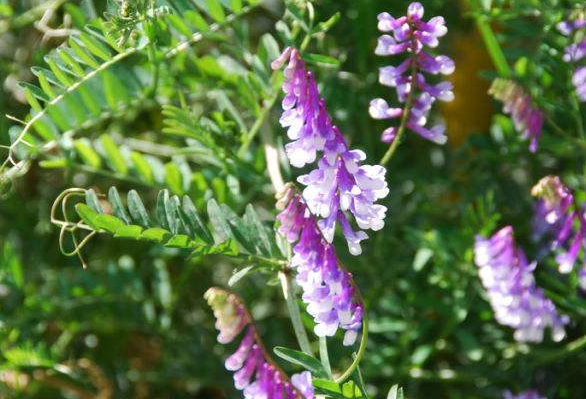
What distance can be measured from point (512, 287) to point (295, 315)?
0.76ft

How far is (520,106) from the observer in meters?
0.81

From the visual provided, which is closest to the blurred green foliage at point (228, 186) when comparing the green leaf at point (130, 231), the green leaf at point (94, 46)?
the green leaf at point (94, 46)

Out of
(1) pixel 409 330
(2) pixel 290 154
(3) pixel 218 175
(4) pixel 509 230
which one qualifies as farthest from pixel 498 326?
(2) pixel 290 154

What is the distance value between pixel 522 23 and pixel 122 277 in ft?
1.73

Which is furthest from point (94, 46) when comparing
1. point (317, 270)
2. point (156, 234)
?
point (317, 270)

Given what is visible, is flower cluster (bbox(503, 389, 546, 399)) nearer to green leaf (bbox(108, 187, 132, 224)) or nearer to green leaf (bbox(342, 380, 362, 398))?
green leaf (bbox(342, 380, 362, 398))

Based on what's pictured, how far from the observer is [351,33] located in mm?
1089

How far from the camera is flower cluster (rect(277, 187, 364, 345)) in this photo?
2.10 ft

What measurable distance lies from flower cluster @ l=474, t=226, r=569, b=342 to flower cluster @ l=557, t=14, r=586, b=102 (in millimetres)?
141

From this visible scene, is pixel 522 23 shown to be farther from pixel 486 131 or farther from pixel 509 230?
pixel 486 131

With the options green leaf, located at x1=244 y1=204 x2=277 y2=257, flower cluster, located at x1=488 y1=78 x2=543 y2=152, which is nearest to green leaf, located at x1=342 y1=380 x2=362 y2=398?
green leaf, located at x1=244 y1=204 x2=277 y2=257

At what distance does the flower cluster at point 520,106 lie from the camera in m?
0.79

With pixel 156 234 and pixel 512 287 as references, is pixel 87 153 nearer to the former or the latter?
pixel 156 234

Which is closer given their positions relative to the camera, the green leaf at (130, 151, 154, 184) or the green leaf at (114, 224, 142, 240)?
the green leaf at (114, 224, 142, 240)
